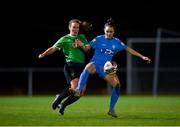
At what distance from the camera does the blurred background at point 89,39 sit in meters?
28.4

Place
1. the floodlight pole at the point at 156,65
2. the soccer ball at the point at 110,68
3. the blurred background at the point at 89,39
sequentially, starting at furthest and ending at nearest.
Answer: the blurred background at the point at 89,39, the floodlight pole at the point at 156,65, the soccer ball at the point at 110,68

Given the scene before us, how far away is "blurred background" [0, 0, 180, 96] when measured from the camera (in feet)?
93.2

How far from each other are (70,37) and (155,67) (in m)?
15.2

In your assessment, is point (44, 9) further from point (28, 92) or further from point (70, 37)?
point (70, 37)

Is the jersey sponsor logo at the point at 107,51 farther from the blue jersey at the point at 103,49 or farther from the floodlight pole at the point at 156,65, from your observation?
the floodlight pole at the point at 156,65

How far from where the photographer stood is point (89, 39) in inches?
1169

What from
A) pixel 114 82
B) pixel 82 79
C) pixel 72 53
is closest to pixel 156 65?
pixel 72 53

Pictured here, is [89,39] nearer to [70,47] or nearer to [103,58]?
[70,47]

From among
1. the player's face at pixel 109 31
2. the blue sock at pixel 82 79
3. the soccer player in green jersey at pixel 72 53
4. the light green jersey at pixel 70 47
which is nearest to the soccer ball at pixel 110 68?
the blue sock at pixel 82 79

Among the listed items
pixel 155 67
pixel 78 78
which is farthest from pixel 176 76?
pixel 78 78

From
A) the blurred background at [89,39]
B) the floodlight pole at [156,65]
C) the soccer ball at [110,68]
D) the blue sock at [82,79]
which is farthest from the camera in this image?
the blurred background at [89,39]

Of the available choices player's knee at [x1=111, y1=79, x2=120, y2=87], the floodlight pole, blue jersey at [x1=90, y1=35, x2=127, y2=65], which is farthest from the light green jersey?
the floodlight pole

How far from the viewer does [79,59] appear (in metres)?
13.6

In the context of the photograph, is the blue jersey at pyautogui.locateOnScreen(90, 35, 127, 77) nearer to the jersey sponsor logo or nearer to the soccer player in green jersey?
the jersey sponsor logo
